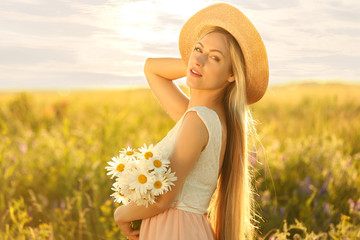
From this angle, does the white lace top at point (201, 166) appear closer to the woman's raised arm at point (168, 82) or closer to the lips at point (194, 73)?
the lips at point (194, 73)

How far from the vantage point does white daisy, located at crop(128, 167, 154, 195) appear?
87.4 inches

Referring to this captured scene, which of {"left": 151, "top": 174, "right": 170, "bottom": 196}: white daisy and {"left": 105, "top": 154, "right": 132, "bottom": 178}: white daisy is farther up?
{"left": 105, "top": 154, "right": 132, "bottom": 178}: white daisy

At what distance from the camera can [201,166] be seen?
2434mm

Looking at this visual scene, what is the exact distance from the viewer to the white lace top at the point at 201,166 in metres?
2.41

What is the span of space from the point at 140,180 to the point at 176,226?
353 mm

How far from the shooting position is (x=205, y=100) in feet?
8.43

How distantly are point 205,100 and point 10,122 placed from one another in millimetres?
5286

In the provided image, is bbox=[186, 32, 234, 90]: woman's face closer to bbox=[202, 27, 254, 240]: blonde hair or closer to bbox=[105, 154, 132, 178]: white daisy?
bbox=[202, 27, 254, 240]: blonde hair

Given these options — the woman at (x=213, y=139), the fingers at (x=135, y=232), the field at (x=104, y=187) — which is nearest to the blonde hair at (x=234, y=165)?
the woman at (x=213, y=139)

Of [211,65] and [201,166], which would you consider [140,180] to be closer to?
[201,166]

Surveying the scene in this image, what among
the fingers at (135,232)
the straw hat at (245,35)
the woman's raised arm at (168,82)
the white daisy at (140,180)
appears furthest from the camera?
the woman's raised arm at (168,82)

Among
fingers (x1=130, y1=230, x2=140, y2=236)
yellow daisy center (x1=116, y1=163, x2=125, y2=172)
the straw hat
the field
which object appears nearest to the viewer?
yellow daisy center (x1=116, y1=163, x2=125, y2=172)

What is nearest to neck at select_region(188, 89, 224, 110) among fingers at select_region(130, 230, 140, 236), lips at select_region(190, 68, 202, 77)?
lips at select_region(190, 68, 202, 77)

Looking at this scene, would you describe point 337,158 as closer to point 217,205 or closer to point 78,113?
point 217,205
